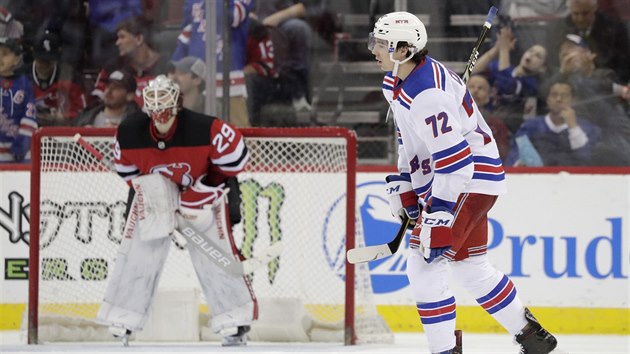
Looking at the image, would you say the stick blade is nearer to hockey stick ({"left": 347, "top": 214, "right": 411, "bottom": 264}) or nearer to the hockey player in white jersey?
hockey stick ({"left": 347, "top": 214, "right": 411, "bottom": 264})

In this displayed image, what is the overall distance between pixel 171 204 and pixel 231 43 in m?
1.19

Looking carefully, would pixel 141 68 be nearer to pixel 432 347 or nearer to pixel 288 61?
pixel 288 61

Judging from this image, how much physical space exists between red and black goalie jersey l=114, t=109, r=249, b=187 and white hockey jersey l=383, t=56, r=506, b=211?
1.40 meters

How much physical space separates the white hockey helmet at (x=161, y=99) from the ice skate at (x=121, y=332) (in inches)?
37.5

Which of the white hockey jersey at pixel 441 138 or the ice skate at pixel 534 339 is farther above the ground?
the white hockey jersey at pixel 441 138

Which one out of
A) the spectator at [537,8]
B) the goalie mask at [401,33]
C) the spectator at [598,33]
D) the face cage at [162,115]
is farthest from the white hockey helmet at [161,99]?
the spectator at [598,33]

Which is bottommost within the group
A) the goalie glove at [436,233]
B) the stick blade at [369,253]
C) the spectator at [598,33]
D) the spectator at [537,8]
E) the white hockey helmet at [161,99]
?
the stick blade at [369,253]

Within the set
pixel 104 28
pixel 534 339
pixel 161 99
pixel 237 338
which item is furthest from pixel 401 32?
pixel 104 28

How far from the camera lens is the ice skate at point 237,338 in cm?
572

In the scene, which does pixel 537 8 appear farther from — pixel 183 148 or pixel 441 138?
pixel 441 138

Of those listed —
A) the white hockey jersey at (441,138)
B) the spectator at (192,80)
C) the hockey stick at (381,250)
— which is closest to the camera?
the white hockey jersey at (441,138)

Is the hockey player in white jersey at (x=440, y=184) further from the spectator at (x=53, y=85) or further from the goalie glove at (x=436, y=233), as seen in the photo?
the spectator at (x=53, y=85)

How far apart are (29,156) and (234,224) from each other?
1.32 meters

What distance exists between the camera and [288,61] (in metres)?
6.60
